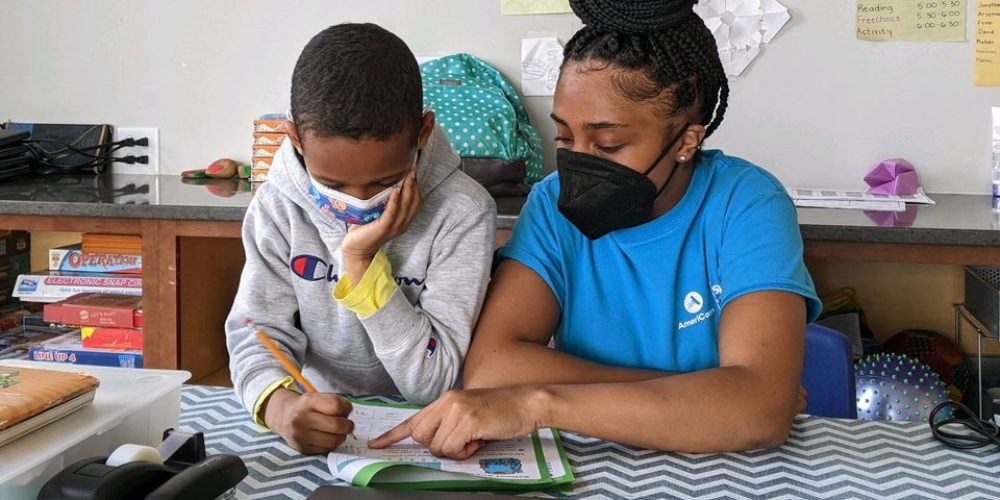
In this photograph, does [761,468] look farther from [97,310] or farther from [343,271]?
[97,310]

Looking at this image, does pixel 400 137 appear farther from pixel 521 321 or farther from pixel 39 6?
pixel 39 6

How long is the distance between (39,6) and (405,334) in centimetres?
212

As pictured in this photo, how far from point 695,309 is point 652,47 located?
34 centimetres

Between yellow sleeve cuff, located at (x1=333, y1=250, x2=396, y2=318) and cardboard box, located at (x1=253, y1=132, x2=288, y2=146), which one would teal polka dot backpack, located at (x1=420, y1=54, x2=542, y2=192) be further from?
yellow sleeve cuff, located at (x1=333, y1=250, x2=396, y2=318)

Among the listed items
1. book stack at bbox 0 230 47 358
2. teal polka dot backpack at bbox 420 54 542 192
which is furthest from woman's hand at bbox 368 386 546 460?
book stack at bbox 0 230 47 358

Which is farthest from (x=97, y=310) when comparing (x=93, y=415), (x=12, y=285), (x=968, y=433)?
(x=968, y=433)

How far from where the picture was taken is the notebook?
747 mm

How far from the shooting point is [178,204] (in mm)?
1995

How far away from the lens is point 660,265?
4.01ft

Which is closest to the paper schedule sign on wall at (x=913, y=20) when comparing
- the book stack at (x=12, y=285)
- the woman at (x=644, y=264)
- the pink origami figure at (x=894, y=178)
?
the pink origami figure at (x=894, y=178)

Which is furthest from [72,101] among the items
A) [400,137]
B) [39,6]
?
[400,137]

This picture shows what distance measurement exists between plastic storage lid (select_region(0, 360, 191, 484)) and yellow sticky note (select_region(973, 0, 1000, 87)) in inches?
78.5

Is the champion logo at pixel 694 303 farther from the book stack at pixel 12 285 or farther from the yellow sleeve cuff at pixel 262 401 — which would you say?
the book stack at pixel 12 285

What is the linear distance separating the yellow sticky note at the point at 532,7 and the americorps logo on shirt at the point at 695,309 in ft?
4.24
